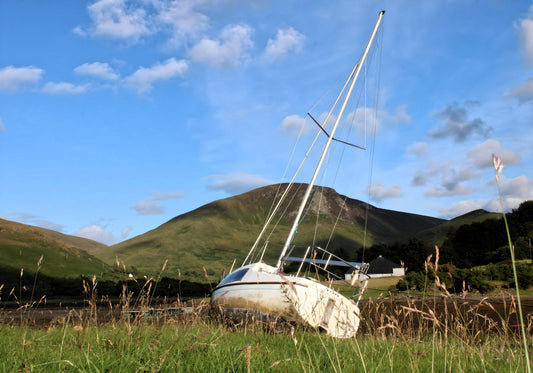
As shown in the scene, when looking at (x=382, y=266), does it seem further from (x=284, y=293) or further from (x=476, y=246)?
(x=284, y=293)

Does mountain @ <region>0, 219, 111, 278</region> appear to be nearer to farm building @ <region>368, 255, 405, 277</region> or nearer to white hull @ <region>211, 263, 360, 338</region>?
white hull @ <region>211, 263, 360, 338</region>

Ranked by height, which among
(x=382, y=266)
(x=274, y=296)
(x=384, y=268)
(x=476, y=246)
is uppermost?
(x=476, y=246)

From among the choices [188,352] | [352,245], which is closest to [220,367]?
[188,352]

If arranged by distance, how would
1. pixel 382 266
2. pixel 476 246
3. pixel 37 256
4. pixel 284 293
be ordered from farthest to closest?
pixel 382 266, pixel 476 246, pixel 37 256, pixel 284 293

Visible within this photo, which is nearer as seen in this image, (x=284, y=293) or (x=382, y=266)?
(x=284, y=293)

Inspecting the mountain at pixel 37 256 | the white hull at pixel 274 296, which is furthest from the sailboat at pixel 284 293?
the mountain at pixel 37 256

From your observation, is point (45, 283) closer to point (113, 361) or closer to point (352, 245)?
point (113, 361)

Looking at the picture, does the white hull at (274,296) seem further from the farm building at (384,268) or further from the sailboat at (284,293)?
the farm building at (384,268)

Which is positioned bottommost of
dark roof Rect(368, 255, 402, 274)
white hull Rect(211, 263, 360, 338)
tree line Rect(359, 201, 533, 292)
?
white hull Rect(211, 263, 360, 338)

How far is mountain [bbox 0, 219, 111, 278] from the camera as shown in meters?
52.0

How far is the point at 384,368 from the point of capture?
397cm

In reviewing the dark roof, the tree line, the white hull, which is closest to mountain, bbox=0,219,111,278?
the white hull

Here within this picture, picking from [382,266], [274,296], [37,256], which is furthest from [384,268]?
[274,296]

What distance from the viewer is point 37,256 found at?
56812mm
